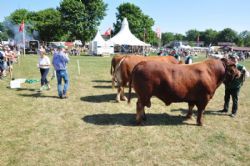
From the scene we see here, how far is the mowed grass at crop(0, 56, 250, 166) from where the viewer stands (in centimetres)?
575

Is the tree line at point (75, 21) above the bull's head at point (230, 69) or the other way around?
above

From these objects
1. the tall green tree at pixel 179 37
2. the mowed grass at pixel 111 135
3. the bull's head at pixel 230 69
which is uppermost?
the tall green tree at pixel 179 37

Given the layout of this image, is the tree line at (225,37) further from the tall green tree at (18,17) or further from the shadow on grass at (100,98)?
the shadow on grass at (100,98)

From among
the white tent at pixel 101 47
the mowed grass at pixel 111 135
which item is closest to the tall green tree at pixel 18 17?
the white tent at pixel 101 47

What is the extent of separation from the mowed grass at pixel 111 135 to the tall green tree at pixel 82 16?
164ft

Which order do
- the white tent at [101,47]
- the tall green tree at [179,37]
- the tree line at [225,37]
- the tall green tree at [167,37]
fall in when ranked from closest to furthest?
1. the white tent at [101,47]
2. the tree line at [225,37]
3. the tall green tree at [167,37]
4. the tall green tree at [179,37]

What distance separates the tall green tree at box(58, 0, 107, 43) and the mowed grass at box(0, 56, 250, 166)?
50015mm

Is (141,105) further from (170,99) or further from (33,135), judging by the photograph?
(33,135)

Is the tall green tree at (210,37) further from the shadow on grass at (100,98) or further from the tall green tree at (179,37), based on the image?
the shadow on grass at (100,98)

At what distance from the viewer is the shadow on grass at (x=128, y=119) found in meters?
8.05

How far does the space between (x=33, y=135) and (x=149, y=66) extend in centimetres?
328

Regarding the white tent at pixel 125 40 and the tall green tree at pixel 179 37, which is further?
the tall green tree at pixel 179 37

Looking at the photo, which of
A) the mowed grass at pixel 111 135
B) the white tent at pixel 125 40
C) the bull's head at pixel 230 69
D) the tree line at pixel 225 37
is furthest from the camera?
the tree line at pixel 225 37

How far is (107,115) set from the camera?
8.79m
